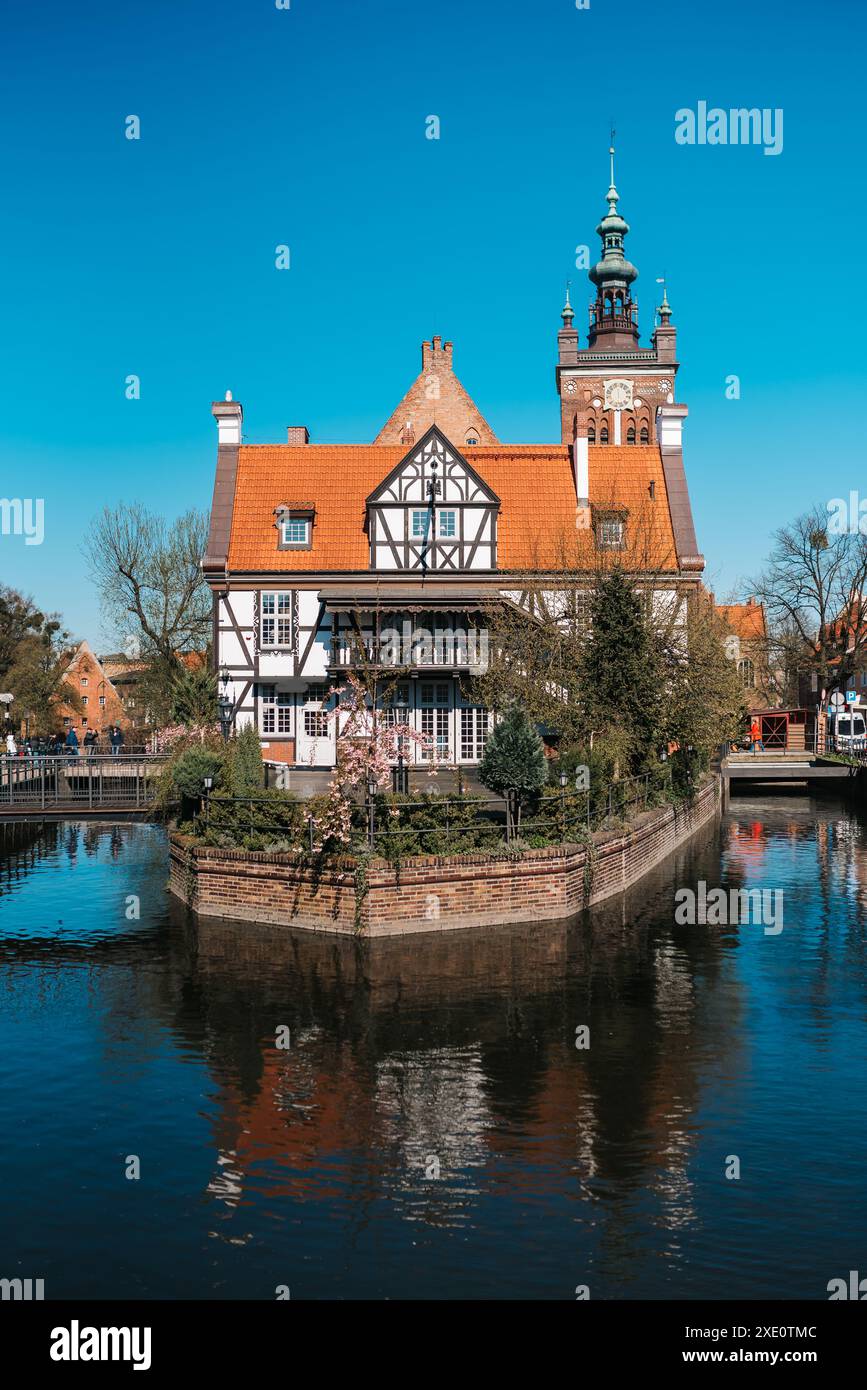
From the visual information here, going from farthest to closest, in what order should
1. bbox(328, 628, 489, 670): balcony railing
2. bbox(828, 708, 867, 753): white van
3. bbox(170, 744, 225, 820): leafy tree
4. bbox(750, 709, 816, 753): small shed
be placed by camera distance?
bbox(750, 709, 816, 753): small shed < bbox(828, 708, 867, 753): white van < bbox(328, 628, 489, 670): balcony railing < bbox(170, 744, 225, 820): leafy tree

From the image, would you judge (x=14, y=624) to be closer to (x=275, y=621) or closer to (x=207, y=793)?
(x=275, y=621)

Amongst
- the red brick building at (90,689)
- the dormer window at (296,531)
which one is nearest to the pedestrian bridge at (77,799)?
the dormer window at (296,531)

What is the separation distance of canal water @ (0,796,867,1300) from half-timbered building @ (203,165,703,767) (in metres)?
17.1

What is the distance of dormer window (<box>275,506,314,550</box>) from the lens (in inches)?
1608

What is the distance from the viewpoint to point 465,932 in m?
21.5

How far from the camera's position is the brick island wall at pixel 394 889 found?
69.5ft

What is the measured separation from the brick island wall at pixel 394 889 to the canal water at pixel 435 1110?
1.65ft

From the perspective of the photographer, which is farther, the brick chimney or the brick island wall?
the brick chimney

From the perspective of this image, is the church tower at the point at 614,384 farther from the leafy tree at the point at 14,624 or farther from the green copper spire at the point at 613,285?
the leafy tree at the point at 14,624

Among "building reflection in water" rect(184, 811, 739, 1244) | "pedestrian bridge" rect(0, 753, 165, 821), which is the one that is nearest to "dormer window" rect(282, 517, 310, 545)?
"pedestrian bridge" rect(0, 753, 165, 821)

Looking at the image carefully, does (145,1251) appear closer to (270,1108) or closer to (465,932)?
(270,1108)

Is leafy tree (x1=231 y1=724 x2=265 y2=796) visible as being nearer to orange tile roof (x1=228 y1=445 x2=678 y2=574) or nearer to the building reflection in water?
the building reflection in water
